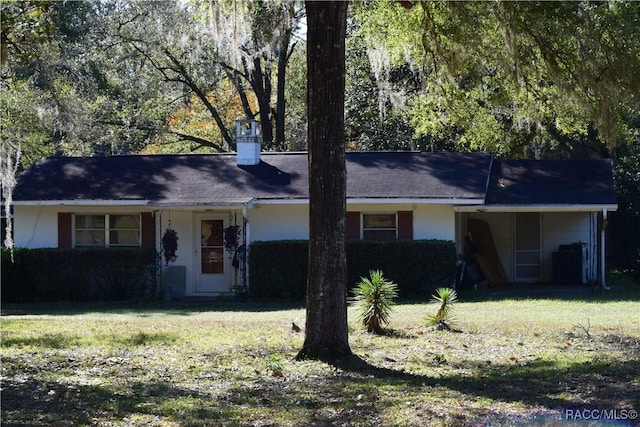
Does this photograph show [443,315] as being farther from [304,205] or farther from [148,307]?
[304,205]

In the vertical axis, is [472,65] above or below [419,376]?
above

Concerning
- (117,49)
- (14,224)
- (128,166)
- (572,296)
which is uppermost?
(117,49)

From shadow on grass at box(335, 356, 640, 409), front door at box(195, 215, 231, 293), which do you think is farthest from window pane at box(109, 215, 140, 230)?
shadow on grass at box(335, 356, 640, 409)

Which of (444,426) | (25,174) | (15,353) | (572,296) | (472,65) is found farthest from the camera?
(25,174)

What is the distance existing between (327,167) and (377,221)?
12660mm

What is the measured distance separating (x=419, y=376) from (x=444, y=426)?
2.35 metres

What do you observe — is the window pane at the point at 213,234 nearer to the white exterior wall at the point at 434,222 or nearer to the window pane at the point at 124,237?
the window pane at the point at 124,237

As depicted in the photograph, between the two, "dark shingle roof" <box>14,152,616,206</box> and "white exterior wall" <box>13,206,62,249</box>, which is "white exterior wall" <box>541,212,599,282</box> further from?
"white exterior wall" <box>13,206,62,249</box>

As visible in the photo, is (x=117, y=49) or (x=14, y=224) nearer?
(x=14, y=224)

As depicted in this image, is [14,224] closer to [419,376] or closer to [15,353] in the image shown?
[15,353]

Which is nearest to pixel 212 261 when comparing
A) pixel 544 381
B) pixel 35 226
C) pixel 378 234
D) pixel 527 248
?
pixel 378 234

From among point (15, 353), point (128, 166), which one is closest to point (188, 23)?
point (128, 166)

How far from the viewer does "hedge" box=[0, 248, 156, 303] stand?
74.1 feet

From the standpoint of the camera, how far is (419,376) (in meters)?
10.0
